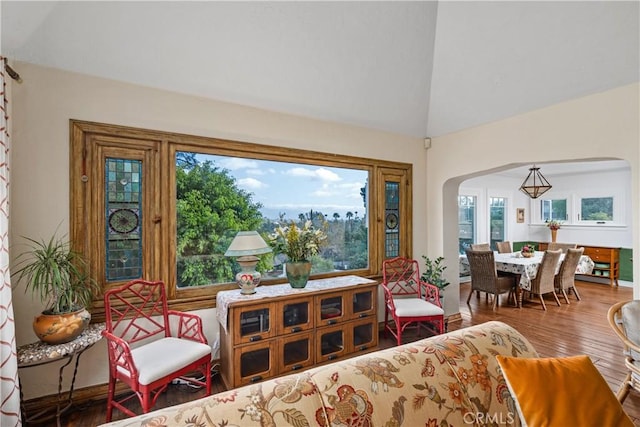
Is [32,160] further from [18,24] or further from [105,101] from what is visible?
[18,24]

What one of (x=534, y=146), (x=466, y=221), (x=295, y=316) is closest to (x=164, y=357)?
(x=295, y=316)

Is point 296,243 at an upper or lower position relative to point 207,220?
lower

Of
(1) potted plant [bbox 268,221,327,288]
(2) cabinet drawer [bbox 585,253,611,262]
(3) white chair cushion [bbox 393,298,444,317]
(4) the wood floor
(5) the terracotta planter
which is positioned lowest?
(4) the wood floor

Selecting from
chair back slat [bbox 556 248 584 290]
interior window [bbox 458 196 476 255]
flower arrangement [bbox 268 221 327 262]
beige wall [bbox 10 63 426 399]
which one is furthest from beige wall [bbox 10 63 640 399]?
interior window [bbox 458 196 476 255]

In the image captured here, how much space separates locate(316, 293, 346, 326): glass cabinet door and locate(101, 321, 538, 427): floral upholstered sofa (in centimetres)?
161

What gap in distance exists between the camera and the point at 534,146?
3.09 m

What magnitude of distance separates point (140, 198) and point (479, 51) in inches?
130

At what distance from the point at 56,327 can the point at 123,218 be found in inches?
34.3

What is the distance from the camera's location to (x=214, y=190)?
286 cm

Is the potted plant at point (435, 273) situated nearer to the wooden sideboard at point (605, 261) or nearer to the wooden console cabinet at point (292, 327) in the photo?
the wooden console cabinet at point (292, 327)

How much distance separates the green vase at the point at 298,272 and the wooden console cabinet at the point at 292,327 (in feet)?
0.27

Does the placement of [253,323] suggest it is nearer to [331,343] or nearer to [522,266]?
[331,343]

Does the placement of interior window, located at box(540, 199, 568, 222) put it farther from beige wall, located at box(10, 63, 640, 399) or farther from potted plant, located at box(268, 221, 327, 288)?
potted plant, located at box(268, 221, 327, 288)

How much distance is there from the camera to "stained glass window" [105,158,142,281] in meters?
2.37
